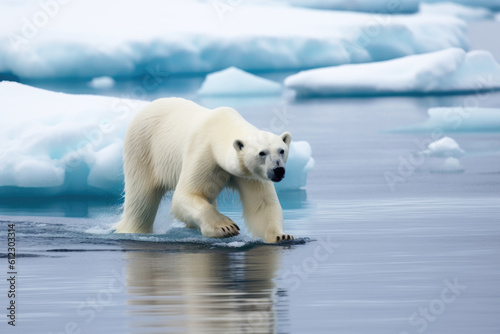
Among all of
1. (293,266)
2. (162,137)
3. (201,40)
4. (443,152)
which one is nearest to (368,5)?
(201,40)

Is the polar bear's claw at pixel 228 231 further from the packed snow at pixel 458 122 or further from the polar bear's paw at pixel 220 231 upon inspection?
the packed snow at pixel 458 122

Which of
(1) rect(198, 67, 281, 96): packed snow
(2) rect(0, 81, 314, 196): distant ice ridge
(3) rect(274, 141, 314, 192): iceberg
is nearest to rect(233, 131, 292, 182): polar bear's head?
(2) rect(0, 81, 314, 196): distant ice ridge

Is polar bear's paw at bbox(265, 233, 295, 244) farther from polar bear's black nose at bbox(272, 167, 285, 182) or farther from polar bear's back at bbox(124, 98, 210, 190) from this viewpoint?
polar bear's back at bbox(124, 98, 210, 190)

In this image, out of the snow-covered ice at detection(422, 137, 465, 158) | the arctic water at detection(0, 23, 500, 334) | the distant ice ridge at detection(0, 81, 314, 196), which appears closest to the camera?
the arctic water at detection(0, 23, 500, 334)

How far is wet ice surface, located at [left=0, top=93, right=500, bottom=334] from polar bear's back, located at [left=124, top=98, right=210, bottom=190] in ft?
1.77

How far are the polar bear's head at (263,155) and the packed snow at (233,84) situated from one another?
16.8 metres

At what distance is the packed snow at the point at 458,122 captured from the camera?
19828 millimetres

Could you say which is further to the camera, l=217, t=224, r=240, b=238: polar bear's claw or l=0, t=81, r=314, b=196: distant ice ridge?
l=0, t=81, r=314, b=196: distant ice ridge

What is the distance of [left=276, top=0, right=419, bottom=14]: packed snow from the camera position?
91.3 ft

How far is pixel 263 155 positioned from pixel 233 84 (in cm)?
1712

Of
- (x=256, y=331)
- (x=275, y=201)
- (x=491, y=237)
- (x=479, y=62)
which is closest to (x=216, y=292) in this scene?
(x=256, y=331)

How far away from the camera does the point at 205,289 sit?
18.4ft

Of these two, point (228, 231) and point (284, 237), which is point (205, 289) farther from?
point (284, 237)

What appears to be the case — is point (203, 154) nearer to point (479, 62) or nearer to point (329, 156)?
point (329, 156)
